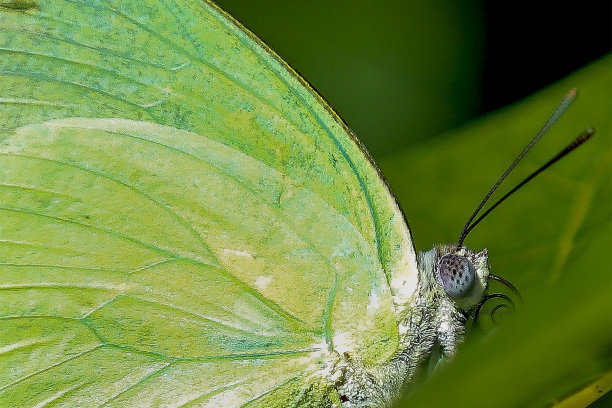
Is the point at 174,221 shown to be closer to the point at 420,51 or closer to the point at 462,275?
the point at 462,275

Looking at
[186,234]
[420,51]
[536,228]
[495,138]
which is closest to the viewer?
[186,234]

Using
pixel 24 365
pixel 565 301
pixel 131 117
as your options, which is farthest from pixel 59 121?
pixel 565 301

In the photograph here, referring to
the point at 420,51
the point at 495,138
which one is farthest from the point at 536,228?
the point at 420,51

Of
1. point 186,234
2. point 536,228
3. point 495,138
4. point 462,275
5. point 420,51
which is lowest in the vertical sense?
point 462,275

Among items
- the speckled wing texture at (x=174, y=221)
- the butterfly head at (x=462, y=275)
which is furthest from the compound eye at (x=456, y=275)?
the speckled wing texture at (x=174, y=221)

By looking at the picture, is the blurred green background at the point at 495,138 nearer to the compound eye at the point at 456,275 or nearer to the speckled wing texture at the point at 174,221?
the compound eye at the point at 456,275

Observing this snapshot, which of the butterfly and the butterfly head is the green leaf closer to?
the butterfly head
